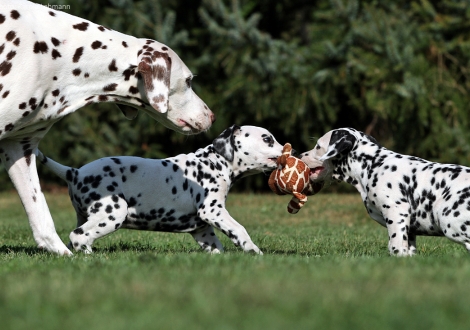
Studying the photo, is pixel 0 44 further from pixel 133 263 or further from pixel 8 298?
pixel 8 298

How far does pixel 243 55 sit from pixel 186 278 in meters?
13.6

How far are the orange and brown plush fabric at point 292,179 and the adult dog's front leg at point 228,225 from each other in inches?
29.0

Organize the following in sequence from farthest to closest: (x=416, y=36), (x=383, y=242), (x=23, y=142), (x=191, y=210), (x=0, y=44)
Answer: (x=416, y=36) < (x=383, y=242) < (x=191, y=210) < (x=23, y=142) < (x=0, y=44)

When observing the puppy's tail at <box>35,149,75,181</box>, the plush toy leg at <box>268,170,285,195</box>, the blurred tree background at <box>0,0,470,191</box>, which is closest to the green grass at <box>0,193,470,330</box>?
the puppy's tail at <box>35,149,75,181</box>

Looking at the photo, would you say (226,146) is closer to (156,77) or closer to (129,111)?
(129,111)

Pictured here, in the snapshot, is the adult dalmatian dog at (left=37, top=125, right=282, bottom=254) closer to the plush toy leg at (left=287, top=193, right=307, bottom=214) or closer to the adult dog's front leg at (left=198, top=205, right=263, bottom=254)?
the adult dog's front leg at (left=198, top=205, right=263, bottom=254)

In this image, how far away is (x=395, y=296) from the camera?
14.7 feet

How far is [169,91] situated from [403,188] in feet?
8.78

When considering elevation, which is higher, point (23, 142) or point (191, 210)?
point (23, 142)

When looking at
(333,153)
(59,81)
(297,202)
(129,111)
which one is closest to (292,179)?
(297,202)

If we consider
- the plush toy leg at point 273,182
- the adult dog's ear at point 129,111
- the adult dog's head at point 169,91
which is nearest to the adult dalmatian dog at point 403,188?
the plush toy leg at point 273,182

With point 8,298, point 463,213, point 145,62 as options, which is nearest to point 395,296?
point 8,298

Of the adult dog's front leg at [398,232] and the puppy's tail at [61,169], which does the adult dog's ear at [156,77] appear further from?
the adult dog's front leg at [398,232]

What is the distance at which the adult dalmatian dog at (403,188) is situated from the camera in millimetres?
7410
